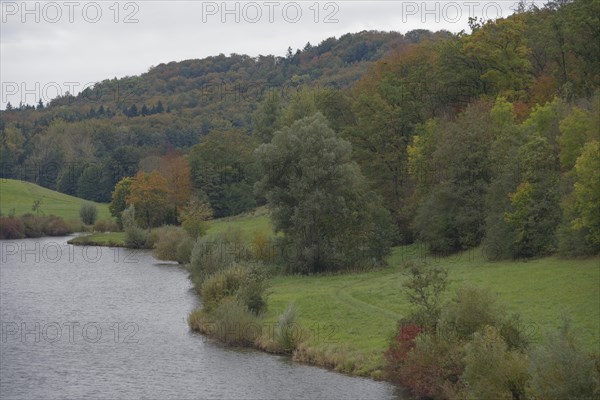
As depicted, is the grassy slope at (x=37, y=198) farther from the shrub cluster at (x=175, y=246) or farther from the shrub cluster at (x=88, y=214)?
the shrub cluster at (x=175, y=246)

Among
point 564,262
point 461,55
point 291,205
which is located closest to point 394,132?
point 461,55

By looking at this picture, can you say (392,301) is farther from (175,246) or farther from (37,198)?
(37,198)

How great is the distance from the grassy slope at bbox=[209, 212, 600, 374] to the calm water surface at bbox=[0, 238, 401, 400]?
300 centimetres

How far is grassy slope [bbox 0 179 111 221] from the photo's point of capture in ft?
455

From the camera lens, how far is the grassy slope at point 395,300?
128 ft

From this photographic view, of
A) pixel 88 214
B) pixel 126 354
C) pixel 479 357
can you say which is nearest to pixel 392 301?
pixel 126 354

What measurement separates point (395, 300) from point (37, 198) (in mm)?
114595

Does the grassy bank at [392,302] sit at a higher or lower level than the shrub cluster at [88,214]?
lower

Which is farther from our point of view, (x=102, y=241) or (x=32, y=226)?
(x=32, y=226)

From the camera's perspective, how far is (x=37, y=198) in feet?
493

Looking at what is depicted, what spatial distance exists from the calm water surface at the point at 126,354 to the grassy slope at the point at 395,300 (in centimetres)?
300

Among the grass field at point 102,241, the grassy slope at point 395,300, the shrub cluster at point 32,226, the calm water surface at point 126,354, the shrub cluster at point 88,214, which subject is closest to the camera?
the calm water surface at point 126,354

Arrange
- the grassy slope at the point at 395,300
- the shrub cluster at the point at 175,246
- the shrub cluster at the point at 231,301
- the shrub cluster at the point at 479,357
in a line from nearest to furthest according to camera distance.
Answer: the shrub cluster at the point at 479,357 → the grassy slope at the point at 395,300 → the shrub cluster at the point at 231,301 → the shrub cluster at the point at 175,246

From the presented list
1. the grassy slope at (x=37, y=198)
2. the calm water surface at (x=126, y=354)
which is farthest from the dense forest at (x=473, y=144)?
the grassy slope at (x=37, y=198)
